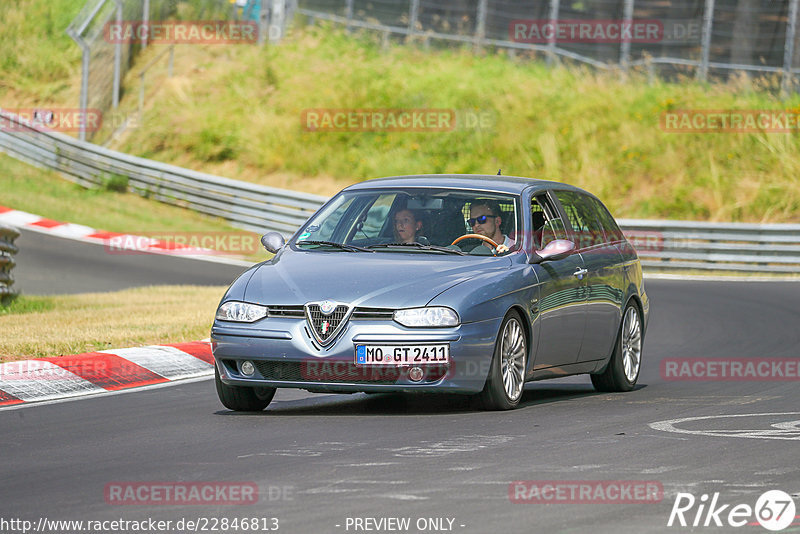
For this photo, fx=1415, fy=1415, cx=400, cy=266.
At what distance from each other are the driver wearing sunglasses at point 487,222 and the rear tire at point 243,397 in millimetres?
1857

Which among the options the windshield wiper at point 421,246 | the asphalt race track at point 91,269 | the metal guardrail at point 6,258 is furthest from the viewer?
the asphalt race track at point 91,269

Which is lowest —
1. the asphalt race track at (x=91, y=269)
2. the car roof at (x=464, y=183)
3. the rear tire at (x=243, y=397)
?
the asphalt race track at (x=91, y=269)

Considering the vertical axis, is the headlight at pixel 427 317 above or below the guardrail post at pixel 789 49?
below

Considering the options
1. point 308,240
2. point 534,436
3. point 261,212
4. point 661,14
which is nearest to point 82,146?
point 261,212

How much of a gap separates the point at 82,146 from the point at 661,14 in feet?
45.1

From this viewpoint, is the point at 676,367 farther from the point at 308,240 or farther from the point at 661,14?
the point at 661,14

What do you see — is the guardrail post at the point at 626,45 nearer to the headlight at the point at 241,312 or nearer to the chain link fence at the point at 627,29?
the chain link fence at the point at 627,29

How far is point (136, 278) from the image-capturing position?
71.5ft

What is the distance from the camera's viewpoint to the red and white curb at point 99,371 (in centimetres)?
1019

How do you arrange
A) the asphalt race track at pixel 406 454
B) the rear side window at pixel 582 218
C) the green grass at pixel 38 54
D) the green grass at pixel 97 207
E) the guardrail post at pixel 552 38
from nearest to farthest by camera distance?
the asphalt race track at pixel 406 454, the rear side window at pixel 582 218, the green grass at pixel 97 207, the guardrail post at pixel 552 38, the green grass at pixel 38 54

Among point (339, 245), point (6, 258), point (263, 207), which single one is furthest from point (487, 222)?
point (263, 207)

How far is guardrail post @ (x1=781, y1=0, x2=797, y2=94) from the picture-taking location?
102ft

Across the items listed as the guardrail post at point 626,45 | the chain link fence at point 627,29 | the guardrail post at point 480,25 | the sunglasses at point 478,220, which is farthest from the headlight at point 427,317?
the guardrail post at point 480,25

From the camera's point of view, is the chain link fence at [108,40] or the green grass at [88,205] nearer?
the green grass at [88,205]
